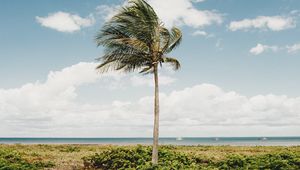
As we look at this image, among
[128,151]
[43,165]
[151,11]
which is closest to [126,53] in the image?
[151,11]

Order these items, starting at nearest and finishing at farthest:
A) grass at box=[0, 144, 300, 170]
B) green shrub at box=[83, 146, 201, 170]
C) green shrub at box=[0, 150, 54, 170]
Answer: green shrub at box=[0, 150, 54, 170]
green shrub at box=[83, 146, 201, 170]
grass at box=[0, 144, 300, 170]

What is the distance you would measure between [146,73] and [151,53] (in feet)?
4.75

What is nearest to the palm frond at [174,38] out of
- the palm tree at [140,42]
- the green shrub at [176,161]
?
the palm tree at [140,42]

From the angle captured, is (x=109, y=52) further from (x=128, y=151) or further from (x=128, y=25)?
(x=128, y=151)

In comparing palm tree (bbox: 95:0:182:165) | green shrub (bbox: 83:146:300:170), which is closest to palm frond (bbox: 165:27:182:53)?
palm tree (bbox: 95:0:182:165)

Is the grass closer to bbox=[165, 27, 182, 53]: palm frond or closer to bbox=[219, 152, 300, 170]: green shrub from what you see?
bbox=[219, 152, 300, 170]: green shrub

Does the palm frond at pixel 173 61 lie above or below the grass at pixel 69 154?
above

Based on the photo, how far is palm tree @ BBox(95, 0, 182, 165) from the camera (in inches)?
825

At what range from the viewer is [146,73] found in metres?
22.6

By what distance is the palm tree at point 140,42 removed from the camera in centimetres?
A: 2095

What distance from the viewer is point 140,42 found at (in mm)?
20703

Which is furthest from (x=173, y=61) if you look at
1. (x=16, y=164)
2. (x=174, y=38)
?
(x=16, y=164)

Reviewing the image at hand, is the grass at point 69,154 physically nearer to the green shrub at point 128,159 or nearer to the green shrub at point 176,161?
the green shrub at point 128,159

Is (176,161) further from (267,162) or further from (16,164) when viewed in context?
(16,164)
